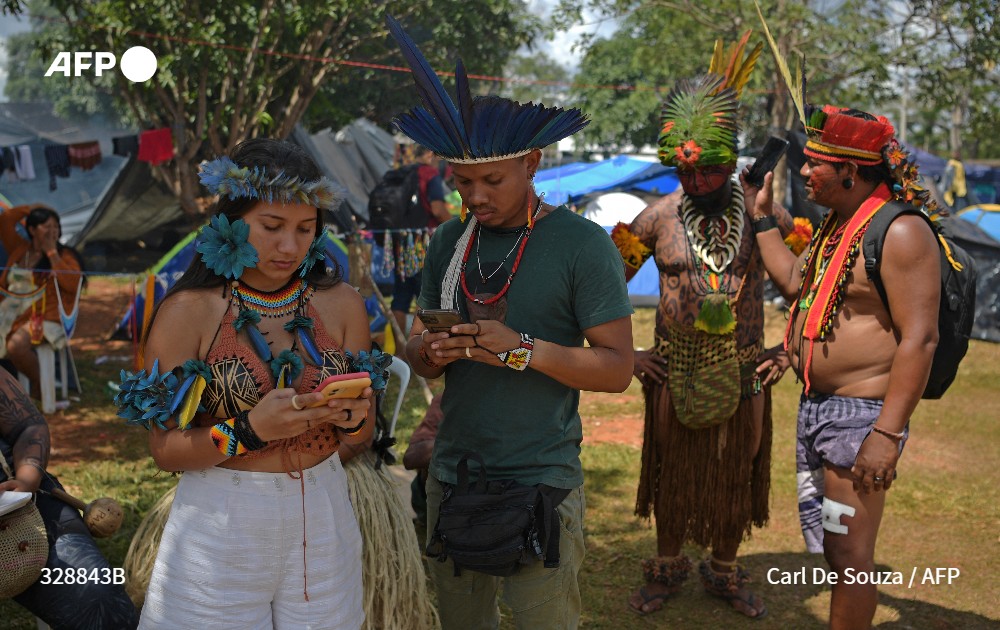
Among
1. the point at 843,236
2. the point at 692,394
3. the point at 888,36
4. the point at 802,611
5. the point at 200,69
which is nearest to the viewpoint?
the point at 843,236

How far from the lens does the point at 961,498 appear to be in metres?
5.77

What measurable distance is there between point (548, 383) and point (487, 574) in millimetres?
618

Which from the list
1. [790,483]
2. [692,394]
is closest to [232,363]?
[692,394]

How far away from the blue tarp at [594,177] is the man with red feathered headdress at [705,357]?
9.07 m

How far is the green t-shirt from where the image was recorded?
7.88 ft

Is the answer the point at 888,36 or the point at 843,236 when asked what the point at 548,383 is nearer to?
the point at 843,236

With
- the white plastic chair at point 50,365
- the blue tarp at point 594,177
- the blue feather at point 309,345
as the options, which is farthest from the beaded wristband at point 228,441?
the blue tarp at point 594,177

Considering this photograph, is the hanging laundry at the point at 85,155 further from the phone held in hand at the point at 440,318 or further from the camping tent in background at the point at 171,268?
the phone held in hand at the point at 440,318

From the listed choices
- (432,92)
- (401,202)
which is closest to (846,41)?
(401,202)

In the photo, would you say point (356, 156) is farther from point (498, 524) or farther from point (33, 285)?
point (498, 524)

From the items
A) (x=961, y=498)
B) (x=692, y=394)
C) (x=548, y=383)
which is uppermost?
(x=548, y=383)

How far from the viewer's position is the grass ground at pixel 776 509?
4.18m

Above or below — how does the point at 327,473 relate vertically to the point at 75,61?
below

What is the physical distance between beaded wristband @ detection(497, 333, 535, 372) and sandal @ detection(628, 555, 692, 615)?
2294 millimetres
